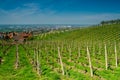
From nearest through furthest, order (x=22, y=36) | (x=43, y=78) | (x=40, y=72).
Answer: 1. (x=43, y=78)
2. (x=40, y=72)
3. (x=22, y=36)

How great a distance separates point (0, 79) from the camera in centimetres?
4050

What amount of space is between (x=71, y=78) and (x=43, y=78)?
5.16 meters

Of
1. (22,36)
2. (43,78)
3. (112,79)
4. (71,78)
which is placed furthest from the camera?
(22,36)

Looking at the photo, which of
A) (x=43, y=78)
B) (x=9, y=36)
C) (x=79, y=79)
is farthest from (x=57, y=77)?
(x=9, y=36)

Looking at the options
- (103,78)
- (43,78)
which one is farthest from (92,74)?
(43,78)

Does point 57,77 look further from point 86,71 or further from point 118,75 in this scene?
point 118,75

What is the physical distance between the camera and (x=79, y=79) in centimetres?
3372

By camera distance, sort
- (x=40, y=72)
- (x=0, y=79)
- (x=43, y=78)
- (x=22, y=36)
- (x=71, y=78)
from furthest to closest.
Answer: (x=22, y=36) → (x=40, y=72) → (x=0, y=79) → (x=43, y=78) → (x=71, y=78)

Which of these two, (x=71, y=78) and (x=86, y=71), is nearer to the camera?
(x=71, y=78)

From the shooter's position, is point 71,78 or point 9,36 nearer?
point 71,78

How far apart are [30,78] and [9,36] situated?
154 metres

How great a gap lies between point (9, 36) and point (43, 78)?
513 feet

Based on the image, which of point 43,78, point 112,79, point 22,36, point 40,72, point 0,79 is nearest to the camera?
point 112,79

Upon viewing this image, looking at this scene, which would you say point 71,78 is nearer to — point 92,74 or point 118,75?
point 92,74
